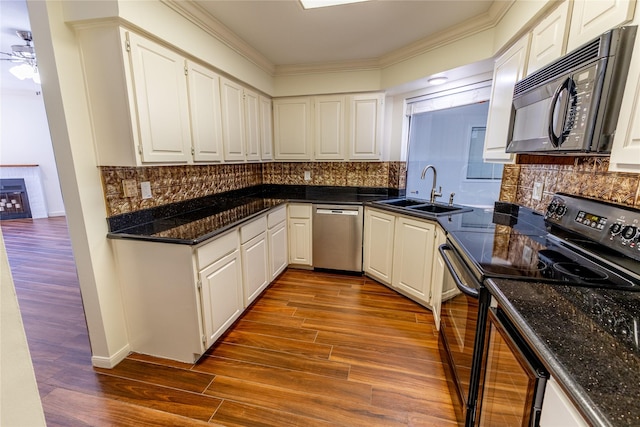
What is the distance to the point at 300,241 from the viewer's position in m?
A: 3.35

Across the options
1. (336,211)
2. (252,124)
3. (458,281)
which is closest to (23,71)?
(252,124)

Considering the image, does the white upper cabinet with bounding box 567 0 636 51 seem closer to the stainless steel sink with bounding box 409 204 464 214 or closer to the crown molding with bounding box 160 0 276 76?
the stainless steel sink with bounding box 409 204 464 214

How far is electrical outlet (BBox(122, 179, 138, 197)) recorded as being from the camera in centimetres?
191

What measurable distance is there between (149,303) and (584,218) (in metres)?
2.64

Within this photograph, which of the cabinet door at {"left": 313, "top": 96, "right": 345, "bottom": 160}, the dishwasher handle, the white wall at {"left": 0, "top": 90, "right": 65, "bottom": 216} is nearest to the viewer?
the dishwasher handle

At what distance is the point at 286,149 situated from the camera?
11.7ft

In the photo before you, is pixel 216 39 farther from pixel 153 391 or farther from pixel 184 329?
pixel 153 391

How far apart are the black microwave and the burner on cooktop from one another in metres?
0.49

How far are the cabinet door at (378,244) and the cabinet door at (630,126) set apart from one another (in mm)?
1804

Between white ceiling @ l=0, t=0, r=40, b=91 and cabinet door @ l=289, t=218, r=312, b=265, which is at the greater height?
white ceiling @ l=0, t=0, r=40, b=91

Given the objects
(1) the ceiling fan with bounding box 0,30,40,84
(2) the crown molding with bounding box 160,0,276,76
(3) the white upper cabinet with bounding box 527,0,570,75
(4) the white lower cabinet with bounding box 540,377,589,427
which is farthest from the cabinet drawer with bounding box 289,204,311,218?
(1) the ceiling fan with bounding box 0,30,40,84

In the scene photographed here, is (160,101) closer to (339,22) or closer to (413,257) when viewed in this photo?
(339,22)

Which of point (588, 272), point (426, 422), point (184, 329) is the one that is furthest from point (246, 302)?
point (588, 272)

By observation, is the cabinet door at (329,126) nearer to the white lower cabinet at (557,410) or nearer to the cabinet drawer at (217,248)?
the cabinet drawer at (217,248)
